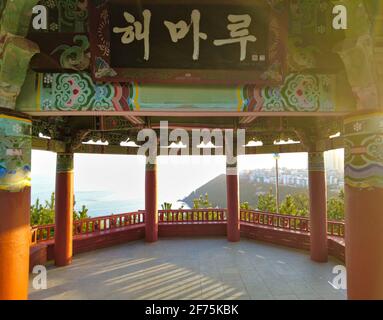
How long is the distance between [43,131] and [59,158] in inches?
37.6

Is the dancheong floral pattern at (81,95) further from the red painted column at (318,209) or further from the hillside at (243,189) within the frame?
the hillside at (243,189)

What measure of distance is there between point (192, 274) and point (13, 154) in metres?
5.12

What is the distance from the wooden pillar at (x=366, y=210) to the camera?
321cm

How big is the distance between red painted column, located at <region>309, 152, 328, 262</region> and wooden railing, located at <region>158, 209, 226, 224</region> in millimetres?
4073

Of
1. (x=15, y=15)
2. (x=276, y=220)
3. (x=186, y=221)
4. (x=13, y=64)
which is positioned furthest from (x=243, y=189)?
(x=15, y=15)

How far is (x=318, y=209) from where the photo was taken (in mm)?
7496

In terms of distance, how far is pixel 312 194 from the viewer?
25.0ft

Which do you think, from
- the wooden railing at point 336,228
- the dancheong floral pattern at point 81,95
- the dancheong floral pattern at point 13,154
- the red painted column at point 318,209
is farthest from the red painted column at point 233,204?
the dancheong floral pattern at point 13,154

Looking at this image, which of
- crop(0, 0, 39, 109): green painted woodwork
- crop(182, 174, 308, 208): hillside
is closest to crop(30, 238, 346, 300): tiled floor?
crop(0, 0, 39, 109): green painted woodwork

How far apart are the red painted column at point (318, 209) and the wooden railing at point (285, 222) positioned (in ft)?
3.65
